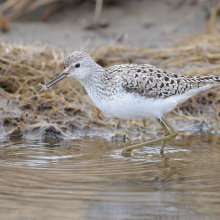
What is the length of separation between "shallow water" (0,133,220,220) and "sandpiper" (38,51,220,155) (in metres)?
0.64

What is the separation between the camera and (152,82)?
615cm

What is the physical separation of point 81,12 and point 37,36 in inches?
72.1

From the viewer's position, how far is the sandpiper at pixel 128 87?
19.2ft

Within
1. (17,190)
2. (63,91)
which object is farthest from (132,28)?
(17,190)

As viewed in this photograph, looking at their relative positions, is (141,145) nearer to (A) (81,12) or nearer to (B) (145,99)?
(B) (145,99)

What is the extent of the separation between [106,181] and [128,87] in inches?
61.1

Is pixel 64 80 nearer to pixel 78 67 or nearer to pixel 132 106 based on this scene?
pixel 78 67

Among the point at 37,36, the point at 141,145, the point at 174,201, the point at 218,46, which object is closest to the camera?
the point at 174,201

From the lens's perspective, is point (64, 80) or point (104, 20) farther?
point (104, 20)

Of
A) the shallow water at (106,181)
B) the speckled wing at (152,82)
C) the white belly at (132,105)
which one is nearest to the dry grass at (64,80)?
the shallow water at (106,181)

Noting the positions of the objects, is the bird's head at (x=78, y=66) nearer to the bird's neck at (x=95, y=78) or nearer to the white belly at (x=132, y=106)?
the bird's neck at (x=95, y=78)

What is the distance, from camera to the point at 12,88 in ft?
28.2

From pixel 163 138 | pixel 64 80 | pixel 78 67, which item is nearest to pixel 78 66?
pixel 78 67

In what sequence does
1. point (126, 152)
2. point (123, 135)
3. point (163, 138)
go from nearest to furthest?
point (126, 152)
point (163, 138)
point (123, 135)
